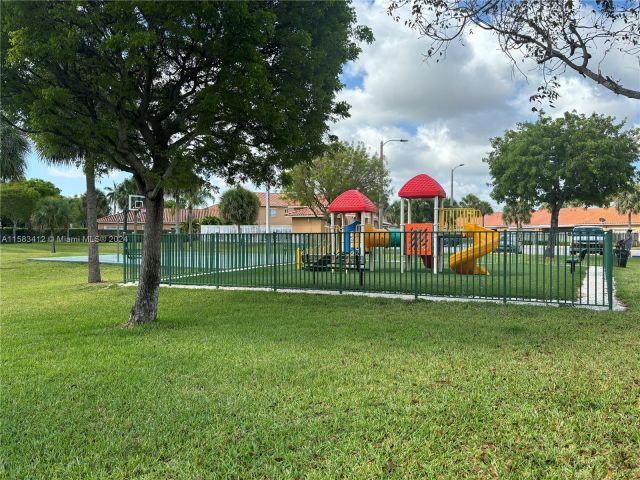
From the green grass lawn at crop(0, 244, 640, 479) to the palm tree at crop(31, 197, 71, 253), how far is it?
4944cm

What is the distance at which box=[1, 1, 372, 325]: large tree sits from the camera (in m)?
6.85

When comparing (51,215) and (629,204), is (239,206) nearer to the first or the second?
(51,215)

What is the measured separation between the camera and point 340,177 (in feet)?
102

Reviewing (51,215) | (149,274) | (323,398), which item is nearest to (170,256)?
(149,274)

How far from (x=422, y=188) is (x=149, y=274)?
1214cm

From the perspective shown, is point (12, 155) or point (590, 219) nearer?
point (12, 155)

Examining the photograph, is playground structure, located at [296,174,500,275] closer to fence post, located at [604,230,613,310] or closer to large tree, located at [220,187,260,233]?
fence post, located at [604,230,613,310]

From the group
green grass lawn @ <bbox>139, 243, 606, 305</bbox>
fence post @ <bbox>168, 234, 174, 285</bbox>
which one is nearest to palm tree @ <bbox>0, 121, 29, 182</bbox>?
fence post @ <bbox>168, 234, 174, 285</bbox>

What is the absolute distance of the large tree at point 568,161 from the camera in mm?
25203

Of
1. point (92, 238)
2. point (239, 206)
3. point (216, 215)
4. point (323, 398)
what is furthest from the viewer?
point (216, 215)

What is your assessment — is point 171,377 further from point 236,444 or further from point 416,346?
point 416,346

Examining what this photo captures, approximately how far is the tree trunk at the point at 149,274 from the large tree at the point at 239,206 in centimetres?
3820

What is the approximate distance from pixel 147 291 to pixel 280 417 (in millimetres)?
5301

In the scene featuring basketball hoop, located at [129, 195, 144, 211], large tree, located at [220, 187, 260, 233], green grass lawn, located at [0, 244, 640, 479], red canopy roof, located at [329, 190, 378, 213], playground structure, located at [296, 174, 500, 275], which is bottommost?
green grass lawn, located at [0, 244, 640, 479]
